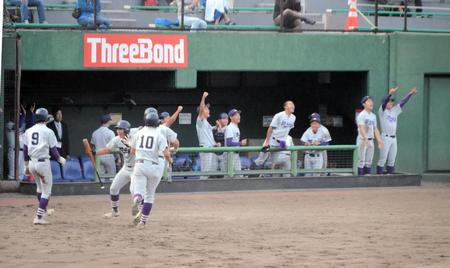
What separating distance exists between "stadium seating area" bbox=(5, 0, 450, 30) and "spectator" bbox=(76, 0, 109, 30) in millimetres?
216

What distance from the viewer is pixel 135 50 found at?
2125cm

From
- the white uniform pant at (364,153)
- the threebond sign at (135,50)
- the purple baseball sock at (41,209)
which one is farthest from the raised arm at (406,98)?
the purple baseball sock at (41,209)

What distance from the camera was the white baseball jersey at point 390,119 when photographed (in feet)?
71.4

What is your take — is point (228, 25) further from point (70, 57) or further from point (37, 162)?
point (37, 162)

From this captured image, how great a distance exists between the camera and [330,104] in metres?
24.7

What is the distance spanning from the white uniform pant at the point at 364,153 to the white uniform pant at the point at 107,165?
16.8 ft

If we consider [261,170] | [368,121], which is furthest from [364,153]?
[261,170]

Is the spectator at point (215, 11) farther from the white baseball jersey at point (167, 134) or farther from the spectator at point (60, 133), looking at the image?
the white baseball jersey at point (167, 134)

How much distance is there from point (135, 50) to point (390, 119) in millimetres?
5478

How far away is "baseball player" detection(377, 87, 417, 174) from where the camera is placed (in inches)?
856

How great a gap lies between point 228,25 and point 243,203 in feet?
17.4

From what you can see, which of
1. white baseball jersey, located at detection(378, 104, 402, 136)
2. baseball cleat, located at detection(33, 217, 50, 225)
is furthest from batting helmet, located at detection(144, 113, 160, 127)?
white baseball jersey, located at detection(378, 104, 402, 136)

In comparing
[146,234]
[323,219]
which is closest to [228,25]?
[323,219]

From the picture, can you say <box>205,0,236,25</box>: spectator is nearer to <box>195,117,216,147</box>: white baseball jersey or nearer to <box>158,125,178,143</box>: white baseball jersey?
<box>195,117,216,147</box>: white baseball jersey
